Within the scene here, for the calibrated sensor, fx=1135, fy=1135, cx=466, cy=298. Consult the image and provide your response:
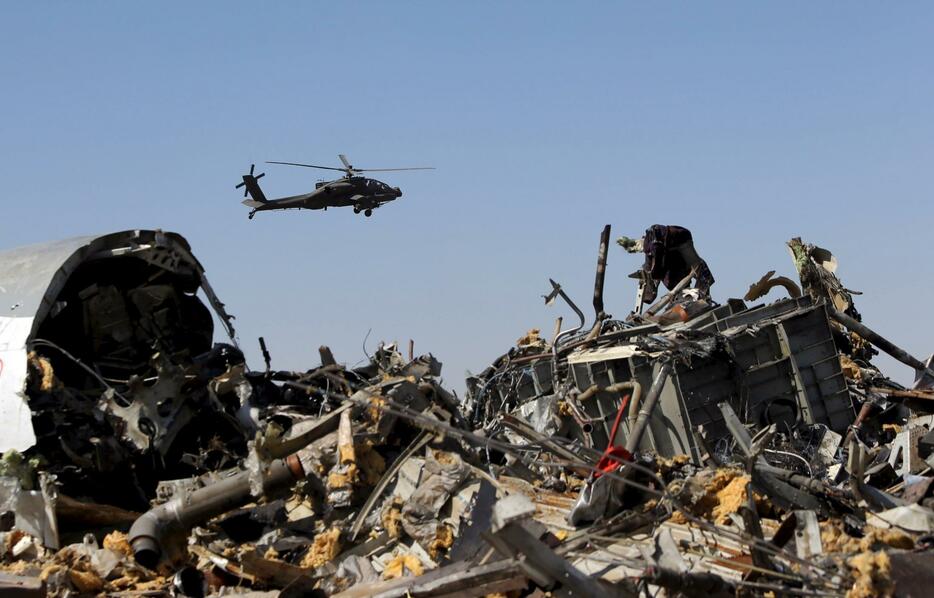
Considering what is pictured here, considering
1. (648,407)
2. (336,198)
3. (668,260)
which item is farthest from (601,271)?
(336,198)

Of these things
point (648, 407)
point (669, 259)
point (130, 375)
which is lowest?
point (648, 407)

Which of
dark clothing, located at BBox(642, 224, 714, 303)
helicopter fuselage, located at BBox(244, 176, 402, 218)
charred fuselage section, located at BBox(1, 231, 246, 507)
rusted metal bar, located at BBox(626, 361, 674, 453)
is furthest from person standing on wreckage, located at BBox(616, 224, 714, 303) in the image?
helicopter fuselage, located at BBox(244, 176, 402, 218)

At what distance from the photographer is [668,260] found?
16953 millimetres

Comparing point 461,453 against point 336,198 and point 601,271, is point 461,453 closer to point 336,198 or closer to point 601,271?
point 601,271

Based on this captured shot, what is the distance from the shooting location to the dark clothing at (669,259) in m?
16.8

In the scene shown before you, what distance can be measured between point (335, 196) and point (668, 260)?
42.3 feet

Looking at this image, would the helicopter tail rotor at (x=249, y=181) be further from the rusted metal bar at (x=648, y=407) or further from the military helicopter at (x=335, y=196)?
the rusted metal bar at (x=648, y=407)

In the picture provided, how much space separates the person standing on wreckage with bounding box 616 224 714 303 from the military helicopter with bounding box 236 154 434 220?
1244 cm

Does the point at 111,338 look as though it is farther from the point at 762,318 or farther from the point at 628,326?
the point at 762,318

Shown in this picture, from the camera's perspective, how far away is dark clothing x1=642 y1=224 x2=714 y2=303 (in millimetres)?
16797

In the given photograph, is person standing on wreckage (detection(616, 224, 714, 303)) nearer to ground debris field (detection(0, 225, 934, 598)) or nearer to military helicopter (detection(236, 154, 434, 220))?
ground debris field (detection(0, 225, 934, 598))

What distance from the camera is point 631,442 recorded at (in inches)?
434

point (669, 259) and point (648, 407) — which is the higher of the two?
point (669, 259)

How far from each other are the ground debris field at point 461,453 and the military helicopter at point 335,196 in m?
12.2
